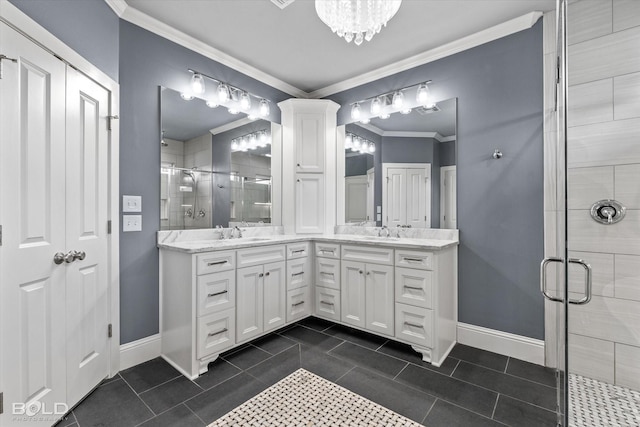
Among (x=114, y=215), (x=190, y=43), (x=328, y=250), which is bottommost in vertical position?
(x=328, y=250)

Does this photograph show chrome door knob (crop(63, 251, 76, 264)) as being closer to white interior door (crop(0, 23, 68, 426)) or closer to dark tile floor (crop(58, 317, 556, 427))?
white interior door (crop(0, 23, 68, 426))

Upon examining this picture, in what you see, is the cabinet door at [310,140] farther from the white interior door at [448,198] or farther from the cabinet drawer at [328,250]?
the white interior door at [448,198]

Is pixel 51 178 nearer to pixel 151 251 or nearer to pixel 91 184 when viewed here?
pixel 91 184

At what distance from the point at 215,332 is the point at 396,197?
2.10m

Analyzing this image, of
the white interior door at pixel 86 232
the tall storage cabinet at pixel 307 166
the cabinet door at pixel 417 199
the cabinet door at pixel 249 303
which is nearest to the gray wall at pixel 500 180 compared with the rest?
the cabinet door at pixel 417 199

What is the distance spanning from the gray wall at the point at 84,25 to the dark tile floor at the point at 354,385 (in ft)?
7.09

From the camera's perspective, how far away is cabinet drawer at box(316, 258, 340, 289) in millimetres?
2846

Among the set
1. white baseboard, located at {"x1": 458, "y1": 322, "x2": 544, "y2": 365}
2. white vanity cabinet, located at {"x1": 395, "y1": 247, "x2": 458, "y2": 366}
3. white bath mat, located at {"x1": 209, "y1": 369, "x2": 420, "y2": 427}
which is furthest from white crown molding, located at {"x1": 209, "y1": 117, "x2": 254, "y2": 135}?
white baseboard, located at {"x1": 458, "y1": 322, "x2": 544, "y2": 365}

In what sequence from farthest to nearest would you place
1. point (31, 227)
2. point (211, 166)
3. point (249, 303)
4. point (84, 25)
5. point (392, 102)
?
point (392, 102)
point (211, 166)
point (249, 303)
point (84, 25)
point (31, 227)

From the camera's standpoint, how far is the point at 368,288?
2604mm

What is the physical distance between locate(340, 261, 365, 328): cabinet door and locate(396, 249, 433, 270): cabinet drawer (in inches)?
15.0

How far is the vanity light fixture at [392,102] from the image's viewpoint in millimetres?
2807

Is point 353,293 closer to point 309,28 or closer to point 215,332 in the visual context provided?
point 215,332

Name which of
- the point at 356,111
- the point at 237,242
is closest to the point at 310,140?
the point at 356,111
